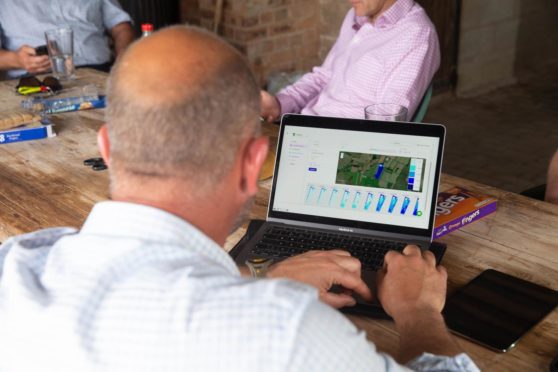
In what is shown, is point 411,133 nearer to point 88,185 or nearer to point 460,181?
point 460,181

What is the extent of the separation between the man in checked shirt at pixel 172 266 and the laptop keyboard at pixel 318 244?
462mm

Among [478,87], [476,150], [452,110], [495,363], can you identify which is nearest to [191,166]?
[495,363]

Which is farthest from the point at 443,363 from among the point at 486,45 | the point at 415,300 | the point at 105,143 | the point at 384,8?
the point at 486,45

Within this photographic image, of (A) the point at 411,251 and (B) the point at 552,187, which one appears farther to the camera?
(B) the point at 552,187

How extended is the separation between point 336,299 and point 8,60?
8.02ft

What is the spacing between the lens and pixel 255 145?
3.24 feet

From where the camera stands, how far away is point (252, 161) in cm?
100

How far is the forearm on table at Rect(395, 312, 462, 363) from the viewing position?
1.13 meters

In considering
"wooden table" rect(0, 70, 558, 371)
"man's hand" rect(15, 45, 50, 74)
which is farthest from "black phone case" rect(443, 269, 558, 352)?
"man's hand" rect(15, 45, 50, 74)

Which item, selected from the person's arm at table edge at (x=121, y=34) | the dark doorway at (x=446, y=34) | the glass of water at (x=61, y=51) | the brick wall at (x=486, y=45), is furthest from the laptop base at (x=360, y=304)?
the brick wall at (x=486, y=45)

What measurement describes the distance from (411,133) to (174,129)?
845 mm

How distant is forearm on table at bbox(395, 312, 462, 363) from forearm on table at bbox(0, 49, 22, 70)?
2512 millimetres

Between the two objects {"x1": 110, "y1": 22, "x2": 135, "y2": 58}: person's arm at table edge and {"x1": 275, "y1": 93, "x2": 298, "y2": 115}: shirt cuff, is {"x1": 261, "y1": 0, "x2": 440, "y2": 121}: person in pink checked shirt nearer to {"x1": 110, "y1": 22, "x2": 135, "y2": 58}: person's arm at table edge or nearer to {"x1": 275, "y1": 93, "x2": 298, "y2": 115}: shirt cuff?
{"x1": 275, "y1": 93, "x2": 298, "y2": 115}: shirt cuff

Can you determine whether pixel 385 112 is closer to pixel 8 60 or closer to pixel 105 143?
pixel 105 143
